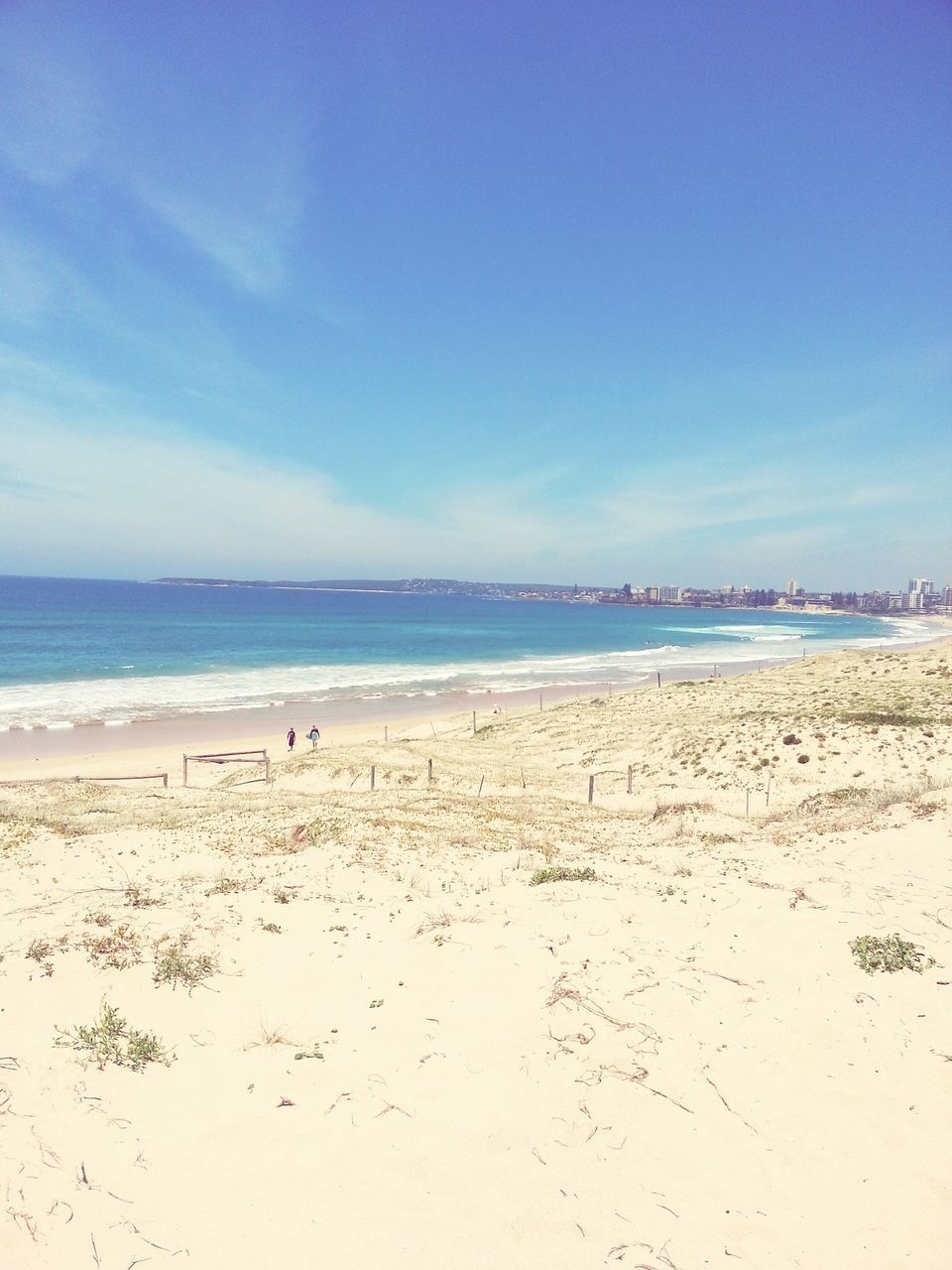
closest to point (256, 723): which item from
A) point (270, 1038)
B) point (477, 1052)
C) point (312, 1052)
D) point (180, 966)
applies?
point (180, 966)

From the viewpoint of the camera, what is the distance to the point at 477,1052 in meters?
5.59

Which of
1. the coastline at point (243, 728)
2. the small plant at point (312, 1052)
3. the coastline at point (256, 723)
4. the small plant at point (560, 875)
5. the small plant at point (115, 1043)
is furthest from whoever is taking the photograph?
the coastline at point (256, 723)

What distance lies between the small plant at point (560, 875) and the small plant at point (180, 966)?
4.60 m

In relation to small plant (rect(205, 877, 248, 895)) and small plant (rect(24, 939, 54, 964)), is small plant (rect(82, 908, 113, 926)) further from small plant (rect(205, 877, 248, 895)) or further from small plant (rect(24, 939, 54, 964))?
small plant (rect(205, 877, 248, 895))

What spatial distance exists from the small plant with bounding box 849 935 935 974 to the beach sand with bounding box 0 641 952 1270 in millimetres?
100

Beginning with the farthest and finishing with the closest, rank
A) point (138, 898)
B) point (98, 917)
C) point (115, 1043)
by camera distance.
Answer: point (138, 898) → point (98, 917) → point (115, 1043)

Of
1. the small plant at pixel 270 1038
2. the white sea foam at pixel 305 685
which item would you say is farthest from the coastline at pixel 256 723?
the small plant at pixel 270 1038

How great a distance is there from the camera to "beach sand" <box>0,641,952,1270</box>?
158 inches

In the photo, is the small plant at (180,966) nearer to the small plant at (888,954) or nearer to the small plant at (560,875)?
the small plant at (560,875)

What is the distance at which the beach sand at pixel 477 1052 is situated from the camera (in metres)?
4.01

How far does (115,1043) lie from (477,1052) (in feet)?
10.2

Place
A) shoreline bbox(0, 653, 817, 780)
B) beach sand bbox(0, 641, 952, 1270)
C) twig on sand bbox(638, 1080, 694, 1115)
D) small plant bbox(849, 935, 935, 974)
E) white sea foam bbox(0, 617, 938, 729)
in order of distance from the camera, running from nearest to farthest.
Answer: beach sand bbox(0, 641, 952, 1270) → twig on sand bbox(638, 1080, 694, 1115) → small plant bbox(849, 935, 935, 974) → shoreline bbox(0, 653, 817, 780) → white sea foam bbox(0, 617, 938, 729)

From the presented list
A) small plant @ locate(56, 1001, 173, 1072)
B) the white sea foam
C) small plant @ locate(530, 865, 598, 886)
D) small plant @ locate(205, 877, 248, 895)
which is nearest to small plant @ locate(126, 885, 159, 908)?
small plant @ locate(205, 877, 248, 895)

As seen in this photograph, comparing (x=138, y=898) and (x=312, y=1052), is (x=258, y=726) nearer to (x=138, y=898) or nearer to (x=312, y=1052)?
(x=138, y=898)
